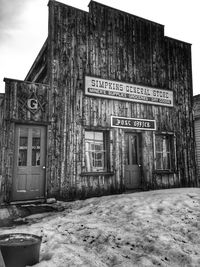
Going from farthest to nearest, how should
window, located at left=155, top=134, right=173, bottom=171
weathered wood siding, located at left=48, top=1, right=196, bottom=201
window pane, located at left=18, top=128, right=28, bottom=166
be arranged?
window, located at left=155, top=134, right=173, bottom=171 → weathered wood siding, located at left=48, top=1, right=196, bottom=201 → window pane, located at left=18, top=128, right=28, bottom=166

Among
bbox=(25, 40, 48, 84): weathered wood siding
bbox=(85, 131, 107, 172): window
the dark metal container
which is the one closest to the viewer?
the dark metal container

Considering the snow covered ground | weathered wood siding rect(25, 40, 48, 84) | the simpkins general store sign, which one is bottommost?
the snow covered ground

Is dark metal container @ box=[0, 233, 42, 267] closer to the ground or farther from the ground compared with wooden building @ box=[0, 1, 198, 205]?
closer to the ground

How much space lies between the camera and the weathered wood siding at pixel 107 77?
9.03m

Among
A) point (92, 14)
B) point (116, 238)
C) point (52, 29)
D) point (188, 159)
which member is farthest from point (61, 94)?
point (188, 159)

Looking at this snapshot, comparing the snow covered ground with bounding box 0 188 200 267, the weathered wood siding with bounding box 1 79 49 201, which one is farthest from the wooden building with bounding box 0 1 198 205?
the snow covered ground with bounding box 0 188 200 267

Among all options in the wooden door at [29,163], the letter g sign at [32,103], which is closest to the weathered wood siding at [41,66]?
the letter g sign at [32,103]

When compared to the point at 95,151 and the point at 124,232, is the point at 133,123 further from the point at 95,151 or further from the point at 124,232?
the point at 124,232

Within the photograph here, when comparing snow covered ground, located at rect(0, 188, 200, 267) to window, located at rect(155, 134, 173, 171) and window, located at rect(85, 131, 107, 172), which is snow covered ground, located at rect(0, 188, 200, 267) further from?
window, located at rect(155, 134, 173, 171)

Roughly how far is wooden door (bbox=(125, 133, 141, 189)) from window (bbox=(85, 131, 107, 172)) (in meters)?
1.08

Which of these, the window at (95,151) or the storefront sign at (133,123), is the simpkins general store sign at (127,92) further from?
the window at (95,151)

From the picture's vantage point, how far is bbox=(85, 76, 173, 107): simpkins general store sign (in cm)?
981

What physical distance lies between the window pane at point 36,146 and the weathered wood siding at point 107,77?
488 mm

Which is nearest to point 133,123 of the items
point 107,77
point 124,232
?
point 107,77
